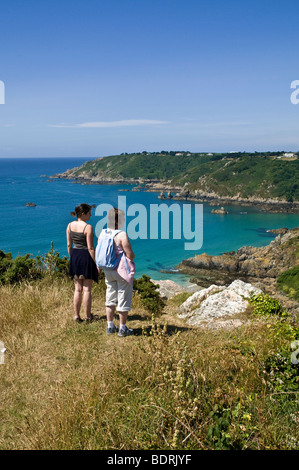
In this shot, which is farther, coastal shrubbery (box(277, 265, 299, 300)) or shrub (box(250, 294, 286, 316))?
coastal shrubbery (box(277, 265, 299, 300))

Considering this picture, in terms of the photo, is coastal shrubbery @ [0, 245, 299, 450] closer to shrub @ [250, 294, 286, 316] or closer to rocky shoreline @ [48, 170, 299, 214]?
shrub @ [250, 294, 286, 316]

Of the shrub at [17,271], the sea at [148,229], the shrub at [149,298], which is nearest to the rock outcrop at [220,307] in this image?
the shrub at [149,298]

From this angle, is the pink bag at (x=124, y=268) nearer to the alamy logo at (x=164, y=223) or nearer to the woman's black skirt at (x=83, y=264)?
the woman's black skirt at (x=83, y=264)

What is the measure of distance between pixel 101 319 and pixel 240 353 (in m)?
2.67

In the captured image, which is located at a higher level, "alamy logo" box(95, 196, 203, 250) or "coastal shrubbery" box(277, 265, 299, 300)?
"alamy logo" box(95, 196, 203, 250)

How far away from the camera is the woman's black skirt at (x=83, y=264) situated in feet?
16.3

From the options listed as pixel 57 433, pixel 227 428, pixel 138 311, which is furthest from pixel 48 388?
pixel 138 311

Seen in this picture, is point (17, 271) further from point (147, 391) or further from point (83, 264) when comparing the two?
point (147, 391)

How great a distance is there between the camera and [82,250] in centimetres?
496

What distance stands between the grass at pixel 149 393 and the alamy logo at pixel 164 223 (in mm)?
46837

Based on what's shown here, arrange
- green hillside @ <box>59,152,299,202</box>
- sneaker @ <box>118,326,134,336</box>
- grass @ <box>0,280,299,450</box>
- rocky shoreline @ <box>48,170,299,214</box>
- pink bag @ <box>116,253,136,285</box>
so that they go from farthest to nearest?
green hillside @ <box>59,152,299,202</box>, rocky shoreline @ <box>48,170,299,214</box>, sneaker @ <box>118,326,134,336</box>, pink bag @ <box>116,253,136,285</box>, grass @ <box>0,280,299,450</box>

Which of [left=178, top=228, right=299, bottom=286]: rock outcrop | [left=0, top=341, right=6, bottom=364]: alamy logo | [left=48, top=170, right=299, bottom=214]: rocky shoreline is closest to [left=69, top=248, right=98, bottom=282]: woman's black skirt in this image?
[left=0, top=341, right=6, bottom=364]: alamy logo

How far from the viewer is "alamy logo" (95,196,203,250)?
6403 cm

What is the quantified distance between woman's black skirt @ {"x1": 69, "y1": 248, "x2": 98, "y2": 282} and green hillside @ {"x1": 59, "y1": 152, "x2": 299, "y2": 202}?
104m
